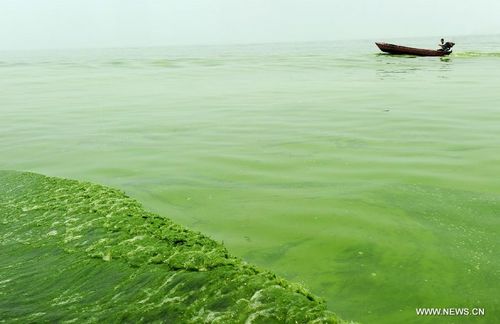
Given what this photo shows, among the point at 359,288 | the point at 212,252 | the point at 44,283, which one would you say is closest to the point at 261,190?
the point at 212,252

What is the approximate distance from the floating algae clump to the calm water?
560 millimetres

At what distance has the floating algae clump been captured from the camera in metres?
3.16

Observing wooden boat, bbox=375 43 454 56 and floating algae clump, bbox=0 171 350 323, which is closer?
floating algae clump, bbox=0 171 350 323

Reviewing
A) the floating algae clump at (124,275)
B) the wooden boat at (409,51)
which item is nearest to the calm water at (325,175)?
the floating algae clump at (124,275)

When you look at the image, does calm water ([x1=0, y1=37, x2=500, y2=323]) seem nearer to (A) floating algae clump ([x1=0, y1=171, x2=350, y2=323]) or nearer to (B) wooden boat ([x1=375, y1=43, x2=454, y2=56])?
(A) floating algae clump ([x1=0, y1=171, x2=350, y2=323])

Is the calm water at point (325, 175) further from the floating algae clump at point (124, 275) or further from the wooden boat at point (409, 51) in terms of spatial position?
the wooden boat at point (409, 51)

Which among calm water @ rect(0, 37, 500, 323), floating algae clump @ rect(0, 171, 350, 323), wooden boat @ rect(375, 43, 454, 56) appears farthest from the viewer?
wooden boat @ rect(375, 43, 454, 56)

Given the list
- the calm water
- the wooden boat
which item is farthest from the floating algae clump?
the wooden boat

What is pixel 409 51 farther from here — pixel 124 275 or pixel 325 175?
pixel 124 275

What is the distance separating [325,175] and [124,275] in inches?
152

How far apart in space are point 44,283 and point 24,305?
0.32 metres

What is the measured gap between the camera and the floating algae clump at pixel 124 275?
3.16 metres

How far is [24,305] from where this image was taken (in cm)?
351

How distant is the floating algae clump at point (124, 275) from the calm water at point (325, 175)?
1.84ft
